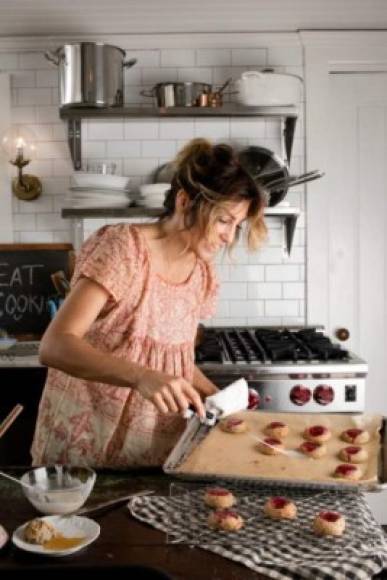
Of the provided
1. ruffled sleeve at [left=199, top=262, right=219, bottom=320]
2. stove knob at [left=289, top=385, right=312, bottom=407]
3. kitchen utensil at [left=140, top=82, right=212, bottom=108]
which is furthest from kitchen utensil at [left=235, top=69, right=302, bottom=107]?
ruffled sleeve at [left=199, top=262, right=219, bottom=320]

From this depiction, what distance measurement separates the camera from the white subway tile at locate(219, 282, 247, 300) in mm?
4160

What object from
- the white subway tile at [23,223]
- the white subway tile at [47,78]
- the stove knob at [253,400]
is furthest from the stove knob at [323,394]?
the white subway tile at [47,78]

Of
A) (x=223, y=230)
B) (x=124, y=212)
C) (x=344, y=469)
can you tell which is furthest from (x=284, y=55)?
(x=344, y=469)

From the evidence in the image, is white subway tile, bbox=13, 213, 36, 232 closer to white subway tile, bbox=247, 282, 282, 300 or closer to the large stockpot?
the large stockpot

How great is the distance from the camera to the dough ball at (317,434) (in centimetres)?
205

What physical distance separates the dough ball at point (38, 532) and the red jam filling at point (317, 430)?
0.85 metres

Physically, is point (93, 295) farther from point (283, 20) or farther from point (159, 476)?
point (283, 20)

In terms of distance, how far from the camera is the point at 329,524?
1.46 metres

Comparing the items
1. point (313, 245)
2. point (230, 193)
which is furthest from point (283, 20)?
point (230, 193)

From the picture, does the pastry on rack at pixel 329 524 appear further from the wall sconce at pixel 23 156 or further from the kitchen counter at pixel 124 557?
the wall sconce at pixel 23 156

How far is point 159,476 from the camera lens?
1859mm

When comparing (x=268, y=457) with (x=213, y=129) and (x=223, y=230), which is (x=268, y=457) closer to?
(x=223, y=230)

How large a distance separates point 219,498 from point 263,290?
2.64 metres

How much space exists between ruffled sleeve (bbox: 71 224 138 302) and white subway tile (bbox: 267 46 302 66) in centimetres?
238
